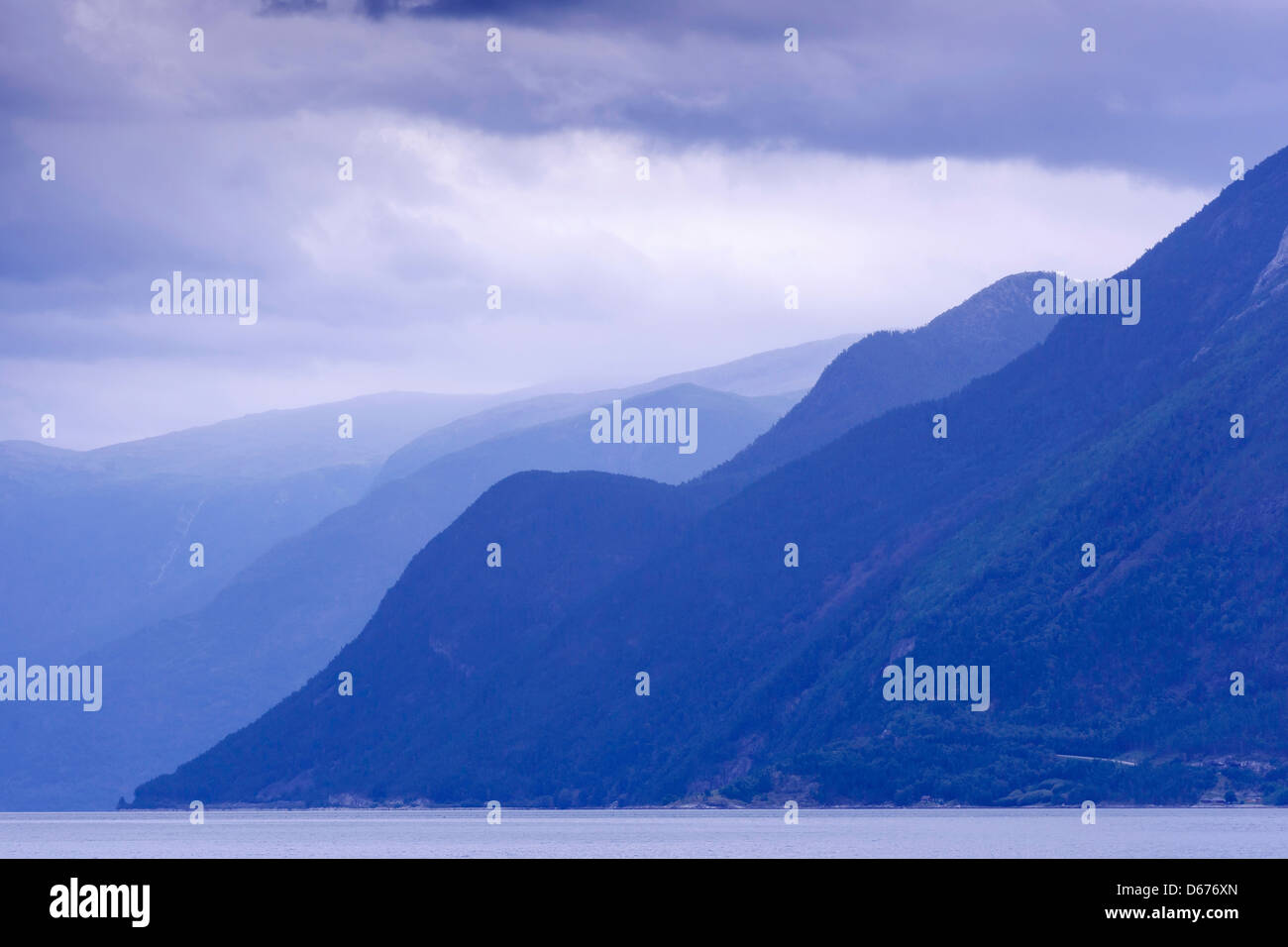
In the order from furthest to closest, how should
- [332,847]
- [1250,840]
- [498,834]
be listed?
[498,834] < [332,847] < [1250,840]
